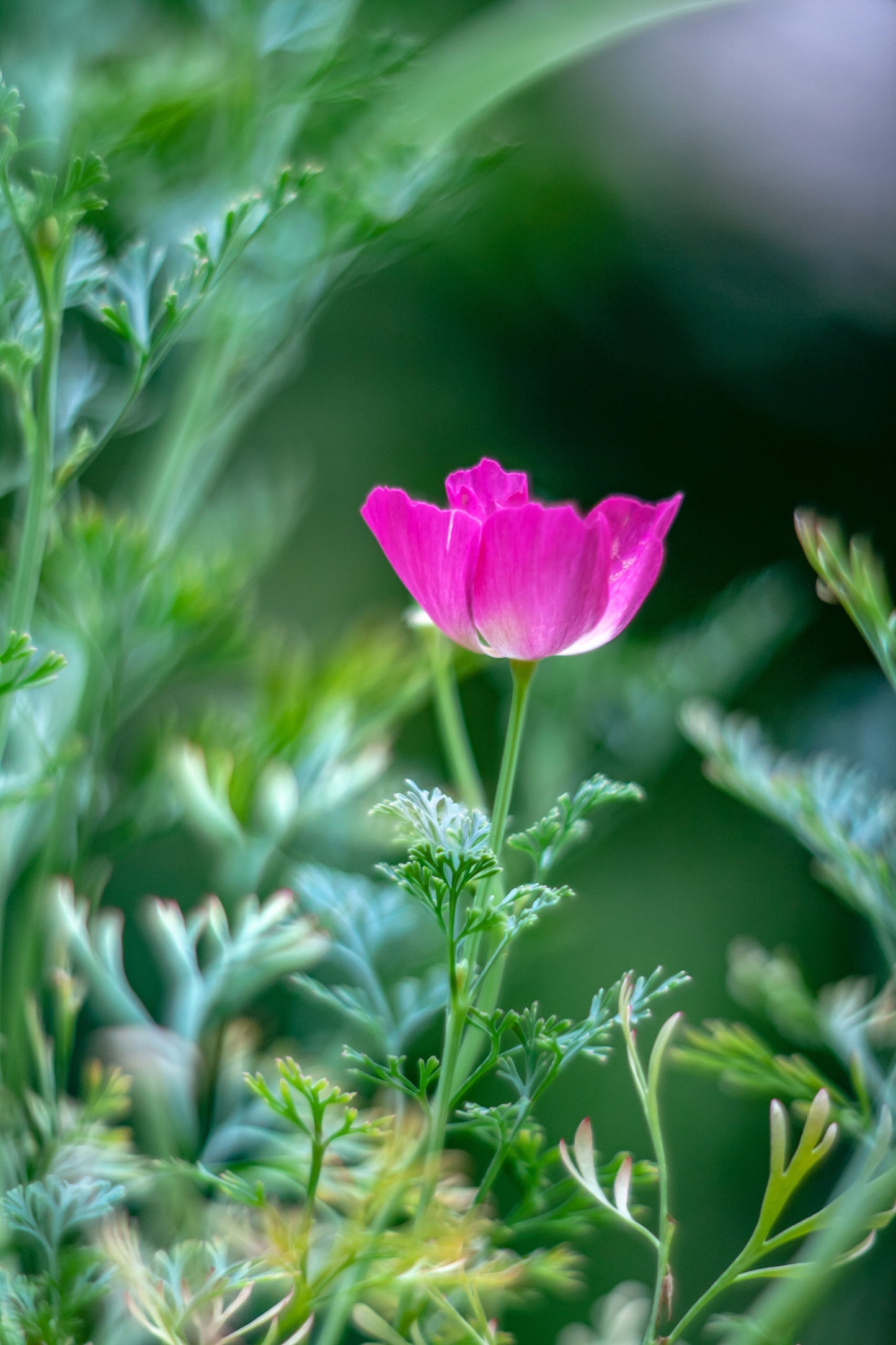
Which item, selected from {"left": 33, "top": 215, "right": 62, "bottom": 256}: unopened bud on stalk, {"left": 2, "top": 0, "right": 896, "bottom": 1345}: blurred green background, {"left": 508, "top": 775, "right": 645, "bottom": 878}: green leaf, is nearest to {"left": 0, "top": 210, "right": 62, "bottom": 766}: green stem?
{"left": 33, "top": 215, "right": 62, "bottom": 256}: unopened bud on stalk

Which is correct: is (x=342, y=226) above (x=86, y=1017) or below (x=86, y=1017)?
above

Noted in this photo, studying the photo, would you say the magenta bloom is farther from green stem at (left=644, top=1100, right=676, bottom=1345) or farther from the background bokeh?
the background bokeh

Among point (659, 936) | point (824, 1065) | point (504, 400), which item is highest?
point (504, 400)

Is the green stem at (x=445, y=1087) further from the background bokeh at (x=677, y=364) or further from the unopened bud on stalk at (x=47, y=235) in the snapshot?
the background bokeh at (x=677, y=364)

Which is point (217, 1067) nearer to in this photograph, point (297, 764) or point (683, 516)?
point (297, 764)

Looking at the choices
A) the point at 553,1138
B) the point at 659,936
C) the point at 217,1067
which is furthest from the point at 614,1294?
the point at 659,936

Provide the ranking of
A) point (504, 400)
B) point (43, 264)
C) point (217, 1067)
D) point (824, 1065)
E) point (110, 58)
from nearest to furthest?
point (43, 264), point (217, 1067), point (110, 58), point (824, 1065), point (504, 400)

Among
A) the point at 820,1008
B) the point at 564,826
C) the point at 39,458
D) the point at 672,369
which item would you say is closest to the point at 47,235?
the point at 39,458
